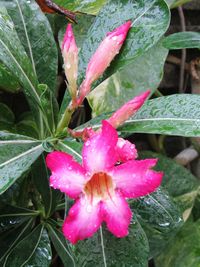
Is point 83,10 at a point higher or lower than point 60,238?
higher

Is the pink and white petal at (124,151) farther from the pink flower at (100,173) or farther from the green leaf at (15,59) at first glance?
the green leaf at (15,59)

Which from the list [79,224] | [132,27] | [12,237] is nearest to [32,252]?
[12,237]

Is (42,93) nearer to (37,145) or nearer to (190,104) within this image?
(37,145)

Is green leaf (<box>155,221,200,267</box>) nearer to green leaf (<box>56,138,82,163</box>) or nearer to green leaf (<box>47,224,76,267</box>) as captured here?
green leaf (<box>47,224,76,267</box>)

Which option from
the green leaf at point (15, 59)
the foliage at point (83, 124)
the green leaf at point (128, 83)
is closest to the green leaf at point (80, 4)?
the foliage at point (83, 124)

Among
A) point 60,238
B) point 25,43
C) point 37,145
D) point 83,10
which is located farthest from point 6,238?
point 83,10

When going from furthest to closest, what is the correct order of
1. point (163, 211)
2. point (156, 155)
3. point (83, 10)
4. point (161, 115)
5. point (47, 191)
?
point (156, 155) < point (83, 10) < point (47, 191) < point (163, 211) < point (161, 115)

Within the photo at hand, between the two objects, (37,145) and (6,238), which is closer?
(37,145)

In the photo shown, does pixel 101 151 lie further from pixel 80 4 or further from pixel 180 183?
pixel 180 183
